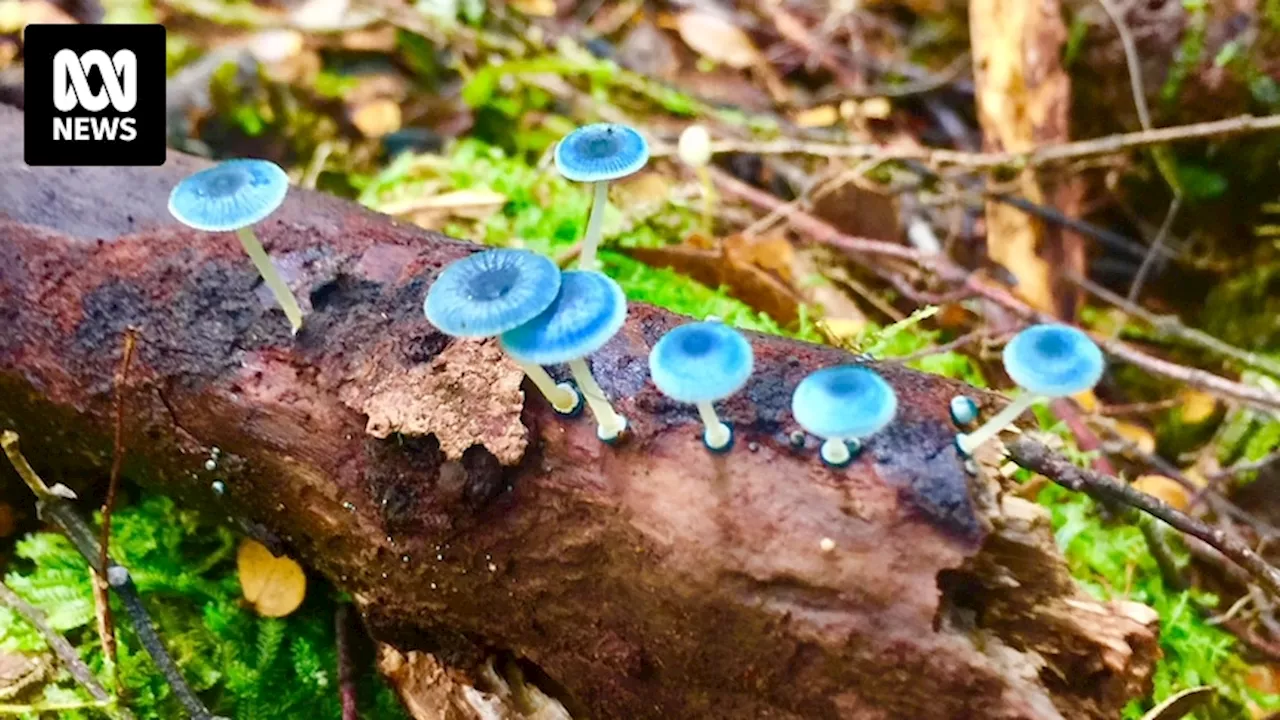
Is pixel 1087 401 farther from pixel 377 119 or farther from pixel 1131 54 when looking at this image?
A: pixel 377 119

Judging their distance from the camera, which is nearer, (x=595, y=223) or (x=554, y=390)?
(x=554, y=390)

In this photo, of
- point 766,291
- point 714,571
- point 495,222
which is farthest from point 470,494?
point 495,222

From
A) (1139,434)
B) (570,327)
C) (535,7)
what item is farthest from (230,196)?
(535,7)

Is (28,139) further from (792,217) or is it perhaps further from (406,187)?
(792,217)

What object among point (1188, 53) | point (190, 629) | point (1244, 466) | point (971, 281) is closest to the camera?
point (190, 629)

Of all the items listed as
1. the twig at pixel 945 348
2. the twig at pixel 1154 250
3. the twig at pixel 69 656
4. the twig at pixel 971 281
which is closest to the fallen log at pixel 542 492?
the twig at pixel 69 656

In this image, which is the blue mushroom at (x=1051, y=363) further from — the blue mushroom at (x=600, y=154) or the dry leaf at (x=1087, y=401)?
the dry leaf at (x=1087, y=401)
